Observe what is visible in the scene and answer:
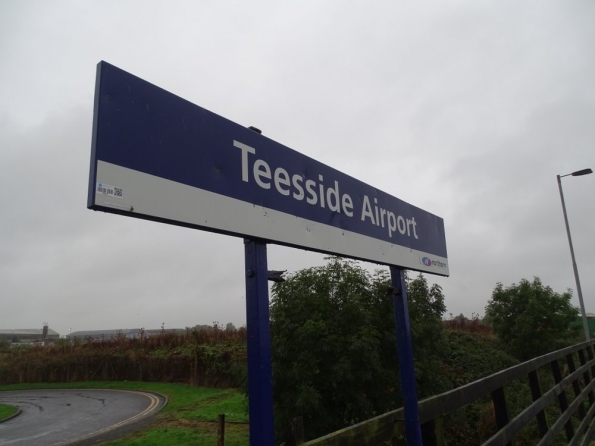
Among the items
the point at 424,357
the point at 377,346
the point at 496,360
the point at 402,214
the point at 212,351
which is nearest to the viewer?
the point at 402,214

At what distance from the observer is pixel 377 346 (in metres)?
6.71

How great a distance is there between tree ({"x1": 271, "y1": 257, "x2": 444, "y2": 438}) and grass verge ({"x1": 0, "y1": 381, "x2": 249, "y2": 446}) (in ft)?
6.73

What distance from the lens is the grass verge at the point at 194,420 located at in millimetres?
9461

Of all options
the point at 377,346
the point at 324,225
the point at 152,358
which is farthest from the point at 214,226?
the point at 152,358

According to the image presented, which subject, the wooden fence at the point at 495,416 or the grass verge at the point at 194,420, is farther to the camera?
the grass verge at the point at 194,420

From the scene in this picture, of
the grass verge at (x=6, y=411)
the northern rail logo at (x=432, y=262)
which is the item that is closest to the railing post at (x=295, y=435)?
the northern rail logo at (x=432, y=262)

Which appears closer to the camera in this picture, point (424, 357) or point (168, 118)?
point (168, 118)

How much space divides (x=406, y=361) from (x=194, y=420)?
1075cm

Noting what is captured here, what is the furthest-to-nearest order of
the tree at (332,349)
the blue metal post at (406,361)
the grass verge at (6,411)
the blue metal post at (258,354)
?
1. the grass verge at (6,411)
2. the tree at (332,349)
3. the blue metal post at (406,361)
4. the blue metal post at (258,354)

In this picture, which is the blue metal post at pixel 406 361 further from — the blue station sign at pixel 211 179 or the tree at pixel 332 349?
the tree at pixel 332 349

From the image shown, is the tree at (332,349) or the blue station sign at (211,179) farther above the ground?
the blue station sign at (211,179)

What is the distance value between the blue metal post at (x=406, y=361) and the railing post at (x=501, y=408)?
74 cm

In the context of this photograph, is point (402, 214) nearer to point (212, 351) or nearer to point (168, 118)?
point (168, 118)

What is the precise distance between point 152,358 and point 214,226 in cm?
2533
